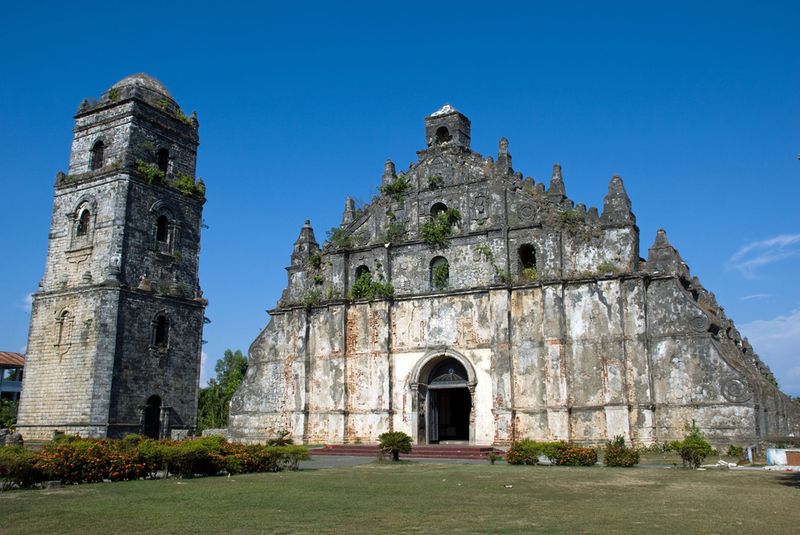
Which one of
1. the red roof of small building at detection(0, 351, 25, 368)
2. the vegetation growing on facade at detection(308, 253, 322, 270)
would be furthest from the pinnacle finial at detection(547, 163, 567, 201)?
the red roof of small building at detection(0, 351, 25, 368)

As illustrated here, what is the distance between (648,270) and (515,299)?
4.73 m

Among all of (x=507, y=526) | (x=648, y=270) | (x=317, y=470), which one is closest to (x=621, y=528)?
(x=507, y=526)

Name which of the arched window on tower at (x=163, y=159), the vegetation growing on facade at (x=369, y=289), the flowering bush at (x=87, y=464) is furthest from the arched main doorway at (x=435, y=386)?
the arched window on tower at (x=163, y=159)

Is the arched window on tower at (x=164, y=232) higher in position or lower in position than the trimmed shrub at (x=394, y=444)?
higher

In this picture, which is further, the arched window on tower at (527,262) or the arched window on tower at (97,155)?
the arched window on tower at (97,155)

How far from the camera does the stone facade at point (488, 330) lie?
2416 centimetres

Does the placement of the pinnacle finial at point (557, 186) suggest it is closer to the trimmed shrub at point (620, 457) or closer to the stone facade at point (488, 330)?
the stone facade at point (488, 330)

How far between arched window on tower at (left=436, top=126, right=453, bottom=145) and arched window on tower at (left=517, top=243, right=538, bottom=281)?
6.17m

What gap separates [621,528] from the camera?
936 cm

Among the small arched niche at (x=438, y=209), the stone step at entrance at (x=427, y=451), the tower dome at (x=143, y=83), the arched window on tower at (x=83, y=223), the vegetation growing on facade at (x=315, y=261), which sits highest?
the tower dome at (x=143, y=83)

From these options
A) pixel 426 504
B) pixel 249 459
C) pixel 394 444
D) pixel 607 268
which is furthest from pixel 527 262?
pixel 426 504

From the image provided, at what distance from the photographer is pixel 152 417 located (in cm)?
3328

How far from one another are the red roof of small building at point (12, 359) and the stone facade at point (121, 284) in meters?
30.3

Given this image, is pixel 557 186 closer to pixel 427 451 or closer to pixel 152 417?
pixel 427 451
